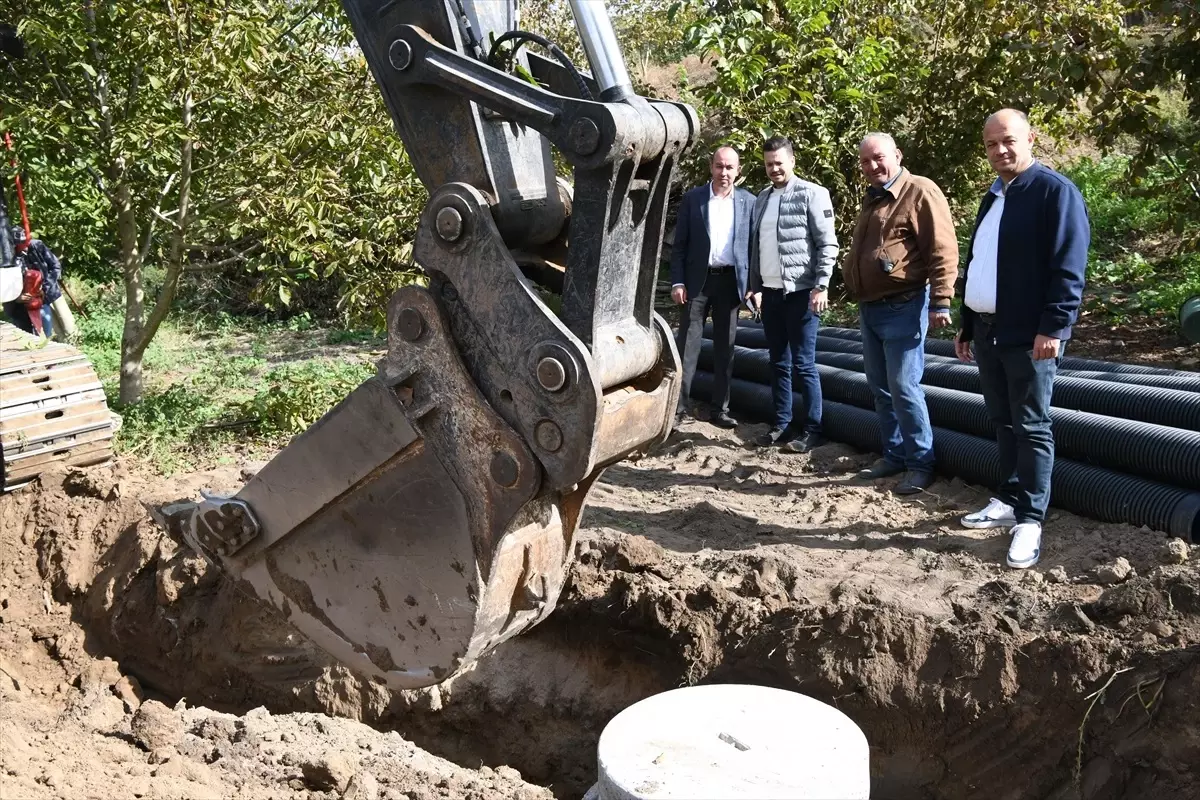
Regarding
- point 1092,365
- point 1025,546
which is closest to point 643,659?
point 1025,546

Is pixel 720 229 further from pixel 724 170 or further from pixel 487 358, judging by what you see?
pixel 487 358

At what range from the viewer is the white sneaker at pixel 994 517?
559cm

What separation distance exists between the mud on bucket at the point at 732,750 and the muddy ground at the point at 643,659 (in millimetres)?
740

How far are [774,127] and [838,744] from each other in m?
8.96

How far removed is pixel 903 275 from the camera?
602 centimetres

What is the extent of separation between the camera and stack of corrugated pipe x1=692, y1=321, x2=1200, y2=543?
5.31 m

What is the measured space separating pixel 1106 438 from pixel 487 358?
4.02 meters

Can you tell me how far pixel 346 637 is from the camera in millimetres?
3346

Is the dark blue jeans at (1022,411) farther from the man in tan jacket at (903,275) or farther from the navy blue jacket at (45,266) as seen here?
the navy blue jacket at (45,266)

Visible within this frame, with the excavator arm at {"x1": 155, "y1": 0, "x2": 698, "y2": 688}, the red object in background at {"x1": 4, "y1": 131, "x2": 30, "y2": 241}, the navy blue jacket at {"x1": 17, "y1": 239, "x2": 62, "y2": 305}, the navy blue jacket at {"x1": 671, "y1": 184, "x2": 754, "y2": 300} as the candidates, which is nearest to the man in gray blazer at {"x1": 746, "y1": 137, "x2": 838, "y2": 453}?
the navy blue jacket at {"x1": 671, "y1": 184, "x2": 754, "y2": 300}

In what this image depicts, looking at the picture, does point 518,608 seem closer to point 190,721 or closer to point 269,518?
point 269,518

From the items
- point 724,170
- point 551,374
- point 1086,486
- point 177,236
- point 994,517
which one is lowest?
point 994,517

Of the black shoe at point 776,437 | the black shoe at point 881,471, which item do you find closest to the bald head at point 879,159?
the black shoe at point 881,471

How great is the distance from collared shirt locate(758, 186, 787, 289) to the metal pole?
4459 mm
